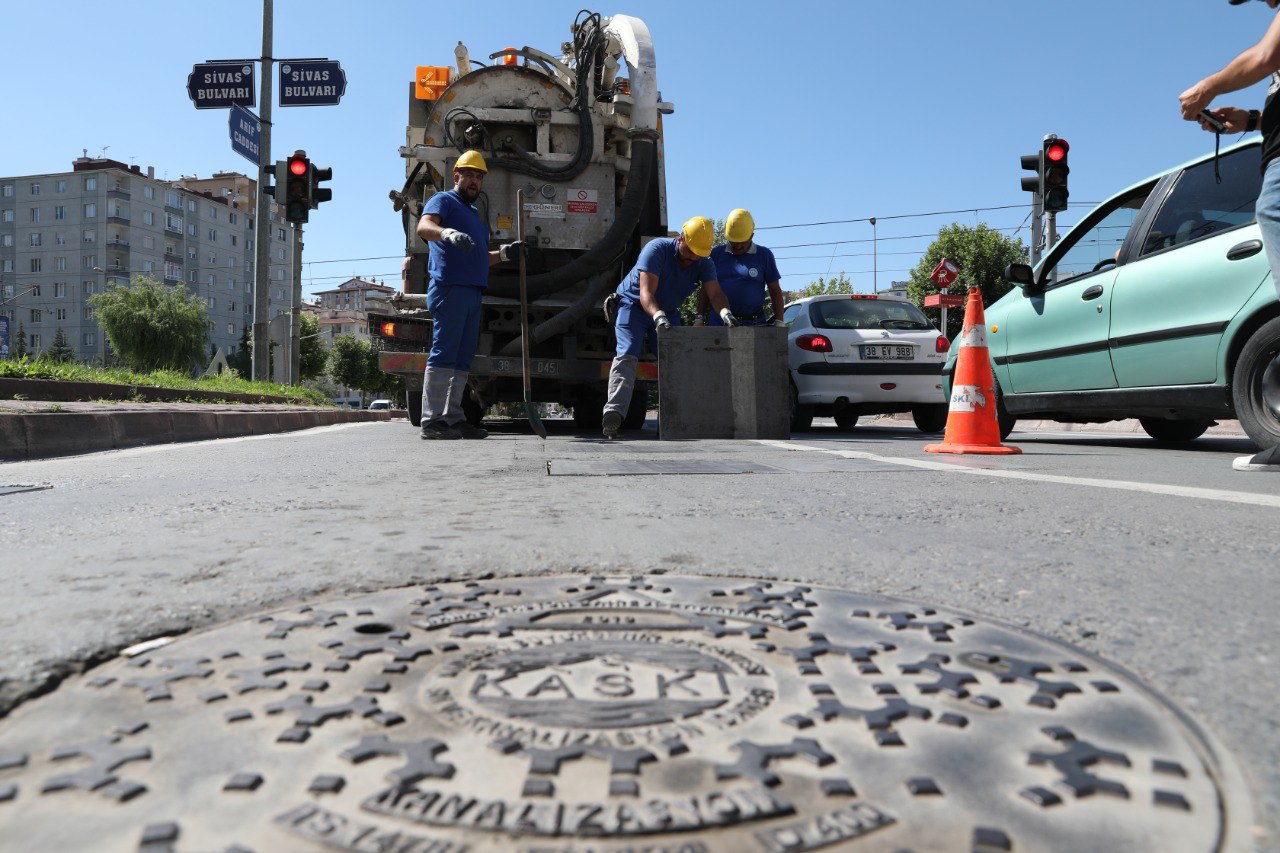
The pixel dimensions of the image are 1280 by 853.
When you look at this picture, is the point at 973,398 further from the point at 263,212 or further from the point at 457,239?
the point at 263,212

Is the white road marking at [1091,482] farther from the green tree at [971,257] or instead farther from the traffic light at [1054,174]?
the green tree at [971,257]

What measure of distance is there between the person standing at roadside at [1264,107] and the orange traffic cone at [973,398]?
1.90 m

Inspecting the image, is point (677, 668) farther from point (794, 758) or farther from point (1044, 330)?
point (1044, 330)

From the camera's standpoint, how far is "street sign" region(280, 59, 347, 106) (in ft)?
48.8

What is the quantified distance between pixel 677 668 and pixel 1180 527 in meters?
2.12

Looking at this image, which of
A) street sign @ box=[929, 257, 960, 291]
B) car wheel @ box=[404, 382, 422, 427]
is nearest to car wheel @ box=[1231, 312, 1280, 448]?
car wheel @ box=[404, 382, 422, 427]

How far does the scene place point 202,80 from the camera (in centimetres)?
1457

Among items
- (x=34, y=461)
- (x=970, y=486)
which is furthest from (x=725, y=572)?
(x=34, y=461)

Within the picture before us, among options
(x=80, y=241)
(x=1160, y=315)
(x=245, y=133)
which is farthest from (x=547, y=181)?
(x=80, y=241)

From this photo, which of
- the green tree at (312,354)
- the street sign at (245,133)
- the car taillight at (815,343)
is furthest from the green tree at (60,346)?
the car taillight at (815,343)

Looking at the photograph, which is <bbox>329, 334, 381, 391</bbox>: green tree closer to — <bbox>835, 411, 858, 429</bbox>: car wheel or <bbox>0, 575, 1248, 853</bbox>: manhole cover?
<bbox>835, 411, 858, 429</bbox>: car wheel

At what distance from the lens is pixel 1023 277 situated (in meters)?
7.20

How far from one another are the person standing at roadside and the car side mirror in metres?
2.84

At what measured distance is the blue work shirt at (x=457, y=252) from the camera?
7250 mm
